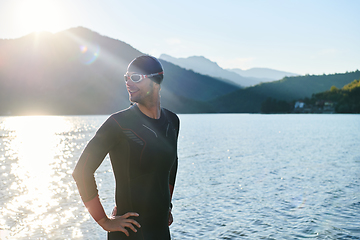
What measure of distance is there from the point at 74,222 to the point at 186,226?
4734mm

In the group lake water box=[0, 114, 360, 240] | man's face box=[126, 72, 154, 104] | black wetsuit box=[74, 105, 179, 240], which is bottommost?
lake water box=[0, 114, 360, 240]

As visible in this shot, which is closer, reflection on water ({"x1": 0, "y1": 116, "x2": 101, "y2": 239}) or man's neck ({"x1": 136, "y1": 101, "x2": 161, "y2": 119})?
man's neck ({"x1": 136, "y1": 101, "x2": 161, "y2": 119})

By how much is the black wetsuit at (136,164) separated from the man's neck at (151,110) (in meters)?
0.05

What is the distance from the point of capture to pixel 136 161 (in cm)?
297

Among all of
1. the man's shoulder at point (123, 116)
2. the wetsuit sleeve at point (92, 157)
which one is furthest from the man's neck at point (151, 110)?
the wetsuit sleeve at point (92, 157)

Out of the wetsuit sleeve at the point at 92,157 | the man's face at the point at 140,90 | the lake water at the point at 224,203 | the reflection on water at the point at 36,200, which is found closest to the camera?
the wetsuit sleeve at the point at 92,157

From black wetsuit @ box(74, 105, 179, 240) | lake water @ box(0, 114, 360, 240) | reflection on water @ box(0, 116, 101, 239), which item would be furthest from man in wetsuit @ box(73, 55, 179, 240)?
reflection on water @ box(0, 116, 101, 239)

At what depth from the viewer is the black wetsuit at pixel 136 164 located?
9.50 ft

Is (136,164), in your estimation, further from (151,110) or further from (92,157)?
(151,110)

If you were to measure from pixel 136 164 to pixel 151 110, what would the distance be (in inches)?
21.6

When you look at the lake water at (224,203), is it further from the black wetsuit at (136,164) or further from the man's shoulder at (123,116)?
the man's shoulder at (123,116)

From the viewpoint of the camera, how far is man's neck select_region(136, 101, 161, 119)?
312 centimetres

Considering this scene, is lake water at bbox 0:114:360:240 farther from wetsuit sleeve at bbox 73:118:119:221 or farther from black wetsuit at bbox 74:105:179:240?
wetsuit sleeve at bbox 73:118:119:221

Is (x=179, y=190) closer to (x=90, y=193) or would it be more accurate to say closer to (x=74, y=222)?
(x=74, y=222)
